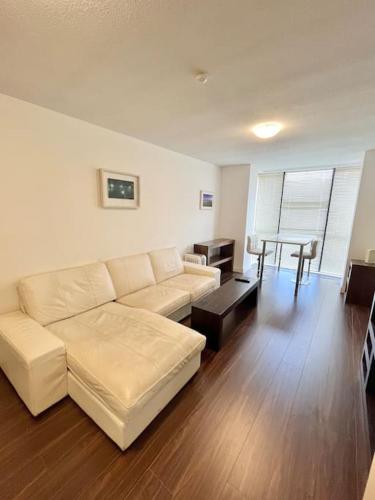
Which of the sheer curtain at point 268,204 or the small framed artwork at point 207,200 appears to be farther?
the sheer curtain at point 268,204

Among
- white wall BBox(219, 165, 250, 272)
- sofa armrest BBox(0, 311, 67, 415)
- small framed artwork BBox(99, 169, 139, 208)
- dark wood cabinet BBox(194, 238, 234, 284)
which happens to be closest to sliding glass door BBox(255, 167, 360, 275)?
white wall BBox(219, 165, 250, 272)

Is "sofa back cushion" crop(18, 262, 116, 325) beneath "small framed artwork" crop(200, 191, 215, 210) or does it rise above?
beneath

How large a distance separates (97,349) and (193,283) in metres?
1.71

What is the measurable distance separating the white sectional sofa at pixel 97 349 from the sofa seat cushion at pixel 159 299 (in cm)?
1

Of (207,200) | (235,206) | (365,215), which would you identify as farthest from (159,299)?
(365,215)

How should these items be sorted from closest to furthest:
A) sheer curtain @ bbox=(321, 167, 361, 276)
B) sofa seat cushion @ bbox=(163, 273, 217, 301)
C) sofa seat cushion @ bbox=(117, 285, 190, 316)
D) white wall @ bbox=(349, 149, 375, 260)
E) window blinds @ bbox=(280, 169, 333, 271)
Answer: sofa seat cushion @ bbox=(117, 285, 190, 316) → sofa seat cushion @ bbox=(163, 273, 217, 301) → white wall @ bbox=(349, 149, 375, 260) → sheer curtain @ bbox=(321, 167, 361, 276) → window blinds @ bbox=(280, 169, 333, 271)

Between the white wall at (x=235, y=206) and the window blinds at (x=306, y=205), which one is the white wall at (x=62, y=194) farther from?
the window blinds at (x=306, y=205)

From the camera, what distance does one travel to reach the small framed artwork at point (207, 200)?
4578 millimetres

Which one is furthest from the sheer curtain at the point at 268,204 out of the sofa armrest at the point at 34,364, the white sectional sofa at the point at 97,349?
the sofa armrest at the point at 34,364

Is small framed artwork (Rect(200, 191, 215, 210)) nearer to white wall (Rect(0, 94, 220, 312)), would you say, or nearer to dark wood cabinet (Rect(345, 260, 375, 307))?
white wall (Rect(0, 94, 220, 312))

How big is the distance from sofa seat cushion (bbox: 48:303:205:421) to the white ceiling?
1.93 meters

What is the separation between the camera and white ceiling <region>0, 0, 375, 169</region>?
1.06m

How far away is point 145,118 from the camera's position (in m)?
2.34

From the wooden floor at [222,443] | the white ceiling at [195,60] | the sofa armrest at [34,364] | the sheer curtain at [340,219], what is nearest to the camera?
the white ceiling at [195,60]
